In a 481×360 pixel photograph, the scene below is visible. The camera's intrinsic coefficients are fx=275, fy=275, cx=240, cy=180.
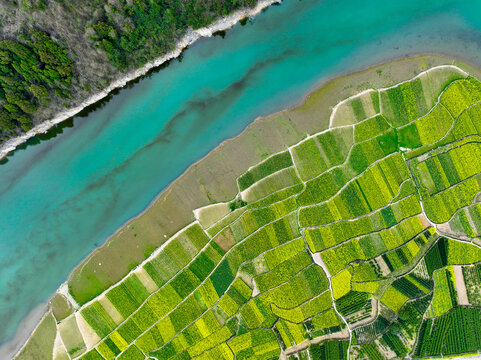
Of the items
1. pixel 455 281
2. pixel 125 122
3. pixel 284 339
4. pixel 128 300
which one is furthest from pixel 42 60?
pixel 455 281

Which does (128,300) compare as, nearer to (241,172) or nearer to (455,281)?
(241,172)

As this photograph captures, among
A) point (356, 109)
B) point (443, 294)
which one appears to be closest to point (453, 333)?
point (443, 294)

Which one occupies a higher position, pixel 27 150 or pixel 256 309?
pixel 27 150

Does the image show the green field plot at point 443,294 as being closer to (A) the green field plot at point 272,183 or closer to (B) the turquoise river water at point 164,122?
(A) the green field plot at point 272,183

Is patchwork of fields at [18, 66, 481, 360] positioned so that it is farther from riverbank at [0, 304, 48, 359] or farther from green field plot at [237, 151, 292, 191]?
riverbank at [0, 304, 48, 359]

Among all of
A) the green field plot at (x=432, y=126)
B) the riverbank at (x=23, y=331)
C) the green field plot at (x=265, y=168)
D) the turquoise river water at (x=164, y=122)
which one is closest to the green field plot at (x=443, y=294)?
the green field plot at (x=432, y=126)

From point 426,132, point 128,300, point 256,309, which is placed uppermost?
point 426,132
